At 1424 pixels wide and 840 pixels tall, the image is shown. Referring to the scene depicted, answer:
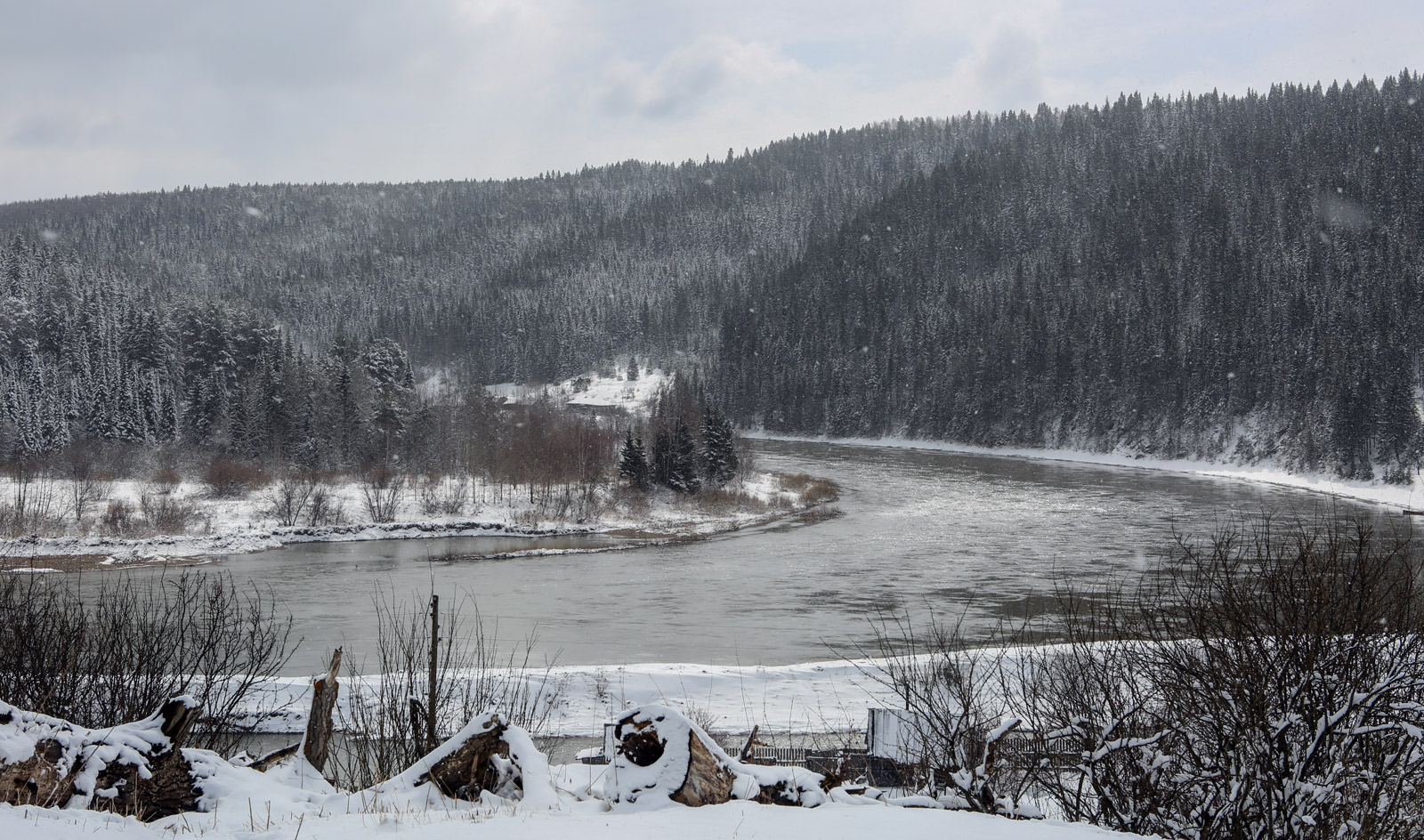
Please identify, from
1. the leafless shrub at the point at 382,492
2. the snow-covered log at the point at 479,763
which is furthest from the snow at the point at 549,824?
the leafless shrub at the point at 382,492

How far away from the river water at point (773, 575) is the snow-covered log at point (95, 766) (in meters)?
18.3

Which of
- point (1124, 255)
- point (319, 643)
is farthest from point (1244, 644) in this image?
point (1124, 255)

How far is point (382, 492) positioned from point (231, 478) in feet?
35.1

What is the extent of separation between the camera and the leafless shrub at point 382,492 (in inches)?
2141

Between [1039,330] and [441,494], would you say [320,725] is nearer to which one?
[441,494]

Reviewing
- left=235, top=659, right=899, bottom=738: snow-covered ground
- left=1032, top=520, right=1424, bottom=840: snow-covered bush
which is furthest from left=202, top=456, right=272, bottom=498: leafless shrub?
left=1032, top=520, right=1424, bottom=840: snow-covered bush

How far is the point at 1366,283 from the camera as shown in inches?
4031

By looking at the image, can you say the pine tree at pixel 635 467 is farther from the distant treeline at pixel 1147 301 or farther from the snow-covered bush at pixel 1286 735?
the snow-covered bush at pixel 1286 735

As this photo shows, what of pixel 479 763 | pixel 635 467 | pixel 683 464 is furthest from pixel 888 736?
pixel 683 464

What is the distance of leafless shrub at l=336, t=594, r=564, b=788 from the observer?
36.7 ft

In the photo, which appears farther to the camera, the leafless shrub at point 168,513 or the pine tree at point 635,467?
the pine tree at point 635,467

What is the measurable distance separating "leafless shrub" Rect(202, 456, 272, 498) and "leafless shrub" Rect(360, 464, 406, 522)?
6.83m

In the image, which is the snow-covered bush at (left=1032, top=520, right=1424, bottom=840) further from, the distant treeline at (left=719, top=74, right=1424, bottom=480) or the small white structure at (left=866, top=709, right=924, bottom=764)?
the distant treeline at (left=719, top=74, right=1424, bottom=480)

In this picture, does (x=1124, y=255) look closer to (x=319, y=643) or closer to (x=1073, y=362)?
(x=1073, y=362)
